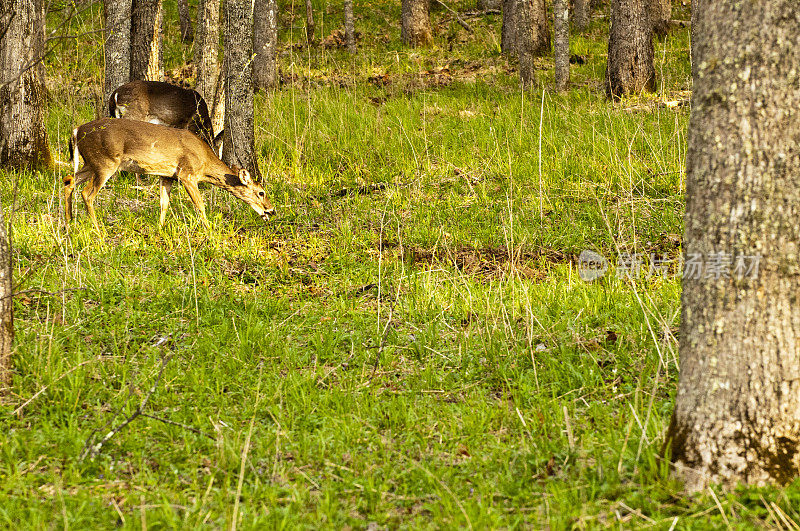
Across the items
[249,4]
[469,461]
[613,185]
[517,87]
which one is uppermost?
[249,4]

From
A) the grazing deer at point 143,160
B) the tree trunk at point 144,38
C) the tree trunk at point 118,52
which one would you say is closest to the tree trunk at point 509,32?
the tree trunk at point 144,38

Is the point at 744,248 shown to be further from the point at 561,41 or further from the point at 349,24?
the point at 349,24

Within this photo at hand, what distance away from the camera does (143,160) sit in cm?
741

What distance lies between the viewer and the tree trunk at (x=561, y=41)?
1127 cm

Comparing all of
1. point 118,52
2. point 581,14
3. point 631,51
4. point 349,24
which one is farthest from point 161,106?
point 581,14

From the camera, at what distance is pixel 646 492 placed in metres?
3.07

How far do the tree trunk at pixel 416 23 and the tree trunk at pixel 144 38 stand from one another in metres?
8.72

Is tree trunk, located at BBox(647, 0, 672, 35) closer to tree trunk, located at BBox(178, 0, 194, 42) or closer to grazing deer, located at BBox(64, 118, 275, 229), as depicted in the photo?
tree trunk, located at BBox(178, 0, 194, 42)

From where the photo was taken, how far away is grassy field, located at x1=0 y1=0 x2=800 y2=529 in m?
3.17

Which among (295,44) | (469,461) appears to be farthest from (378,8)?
(469,461)

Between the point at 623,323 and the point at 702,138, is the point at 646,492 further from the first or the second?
the point at 623,323

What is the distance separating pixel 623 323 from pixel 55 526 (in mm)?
3526

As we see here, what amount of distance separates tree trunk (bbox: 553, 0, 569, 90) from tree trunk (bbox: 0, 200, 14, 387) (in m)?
9.09

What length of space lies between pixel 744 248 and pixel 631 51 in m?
9.67
